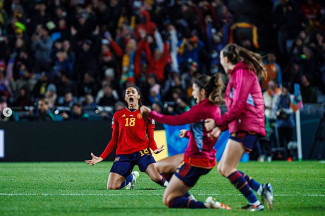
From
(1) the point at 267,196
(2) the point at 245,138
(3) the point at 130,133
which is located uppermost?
(2) the point at 245,138

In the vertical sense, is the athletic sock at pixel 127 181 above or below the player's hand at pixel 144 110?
below

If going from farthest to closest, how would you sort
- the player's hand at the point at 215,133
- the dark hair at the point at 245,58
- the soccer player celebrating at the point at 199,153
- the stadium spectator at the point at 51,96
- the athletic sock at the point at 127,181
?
1. the stadium spectator at the point at 51,96
2. the athletic sock at the point at 127,181
3. the dark hair at the point at 245,58
4. the soccer player celebrating at the point at 199,153
5. the player's hand at the point at 215,133

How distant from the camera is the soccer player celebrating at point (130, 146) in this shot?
1110 centimetres

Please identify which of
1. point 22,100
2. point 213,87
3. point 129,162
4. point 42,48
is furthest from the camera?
point 42,48

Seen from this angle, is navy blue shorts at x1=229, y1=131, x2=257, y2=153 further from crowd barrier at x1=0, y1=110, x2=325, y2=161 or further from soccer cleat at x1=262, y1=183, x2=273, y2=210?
crowd barrier at x1=0, y1=110, x2=325, y2=161

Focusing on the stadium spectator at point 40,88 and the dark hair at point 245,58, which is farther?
the stadium spectator at point 40,88

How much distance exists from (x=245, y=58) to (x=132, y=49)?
13399mm

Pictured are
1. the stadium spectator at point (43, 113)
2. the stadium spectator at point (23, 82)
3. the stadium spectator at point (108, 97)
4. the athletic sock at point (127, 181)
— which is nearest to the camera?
the athletic sock at point (127, 181)

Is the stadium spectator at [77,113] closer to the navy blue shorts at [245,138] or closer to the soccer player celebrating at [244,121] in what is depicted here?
the soccer player celebrating at [244,121]

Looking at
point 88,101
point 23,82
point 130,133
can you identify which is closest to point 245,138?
point 130,133

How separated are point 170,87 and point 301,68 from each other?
4198 millimetres

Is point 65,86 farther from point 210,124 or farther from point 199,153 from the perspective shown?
point 210,124

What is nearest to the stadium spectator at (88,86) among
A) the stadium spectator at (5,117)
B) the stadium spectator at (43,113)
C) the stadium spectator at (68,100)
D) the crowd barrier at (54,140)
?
the stadium spectator at (68,100)

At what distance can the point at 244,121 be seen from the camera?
7840mm
